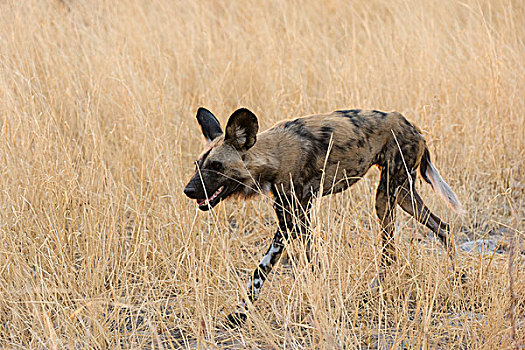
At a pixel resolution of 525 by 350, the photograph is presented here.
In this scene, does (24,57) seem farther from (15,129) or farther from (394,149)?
(394,149)

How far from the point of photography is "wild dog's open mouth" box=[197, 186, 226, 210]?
2.96 meters

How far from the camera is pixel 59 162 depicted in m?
3.85

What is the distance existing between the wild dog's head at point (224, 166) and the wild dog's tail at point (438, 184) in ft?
3.97

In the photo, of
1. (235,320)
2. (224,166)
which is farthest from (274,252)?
(224,166)

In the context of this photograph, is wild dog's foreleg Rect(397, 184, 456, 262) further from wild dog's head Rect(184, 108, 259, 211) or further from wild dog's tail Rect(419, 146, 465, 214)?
wild dog's head Rect(184, 108, 259, 211)

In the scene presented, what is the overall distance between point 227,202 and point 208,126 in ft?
3.81

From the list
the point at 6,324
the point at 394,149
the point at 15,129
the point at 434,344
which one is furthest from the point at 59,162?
the point at 434,344

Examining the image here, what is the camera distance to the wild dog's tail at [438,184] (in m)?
3.64

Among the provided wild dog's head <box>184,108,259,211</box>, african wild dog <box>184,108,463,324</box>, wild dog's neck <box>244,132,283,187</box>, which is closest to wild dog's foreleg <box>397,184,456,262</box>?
african wild dog <box>184,108,463,324</box>

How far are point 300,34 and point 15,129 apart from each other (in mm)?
3585

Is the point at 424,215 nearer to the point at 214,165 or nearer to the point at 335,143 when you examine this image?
the point at 335,143

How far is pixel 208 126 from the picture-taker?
10.7 feet

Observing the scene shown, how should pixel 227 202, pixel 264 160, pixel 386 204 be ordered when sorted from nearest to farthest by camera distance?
pixel 264 160, pixel 386 204, pixel 227 202

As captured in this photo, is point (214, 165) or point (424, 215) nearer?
point (214, 165)
